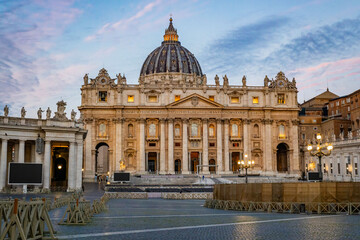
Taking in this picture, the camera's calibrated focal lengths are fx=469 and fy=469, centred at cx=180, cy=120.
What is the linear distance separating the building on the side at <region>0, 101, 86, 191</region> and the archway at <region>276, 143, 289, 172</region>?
193 ft

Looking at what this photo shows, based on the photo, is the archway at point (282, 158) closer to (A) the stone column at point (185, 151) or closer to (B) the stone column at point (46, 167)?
(A) the stone column at point (185, 151)

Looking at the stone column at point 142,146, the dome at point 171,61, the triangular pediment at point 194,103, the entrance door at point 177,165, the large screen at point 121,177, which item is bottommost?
the large screen at point 121,177

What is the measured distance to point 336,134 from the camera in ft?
311

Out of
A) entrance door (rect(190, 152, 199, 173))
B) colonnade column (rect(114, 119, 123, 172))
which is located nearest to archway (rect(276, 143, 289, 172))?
entrance door (rect(190, 152, 199, 173))

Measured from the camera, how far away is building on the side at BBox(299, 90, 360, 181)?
233 feet

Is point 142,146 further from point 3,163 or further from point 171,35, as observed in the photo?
point 171,35

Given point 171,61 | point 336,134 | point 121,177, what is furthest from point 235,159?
point 171,61

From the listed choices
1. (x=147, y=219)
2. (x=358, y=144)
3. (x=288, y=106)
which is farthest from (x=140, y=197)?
(x=288, y=106)

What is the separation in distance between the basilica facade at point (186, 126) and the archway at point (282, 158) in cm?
331

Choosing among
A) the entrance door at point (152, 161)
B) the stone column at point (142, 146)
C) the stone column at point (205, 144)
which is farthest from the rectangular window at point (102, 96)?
the stone column at point (205, 144)

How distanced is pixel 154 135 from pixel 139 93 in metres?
8.73

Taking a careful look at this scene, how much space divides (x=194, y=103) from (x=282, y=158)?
23521mm

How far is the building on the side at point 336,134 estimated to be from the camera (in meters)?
71.0

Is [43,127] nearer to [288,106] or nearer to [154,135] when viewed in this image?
[154,135]
